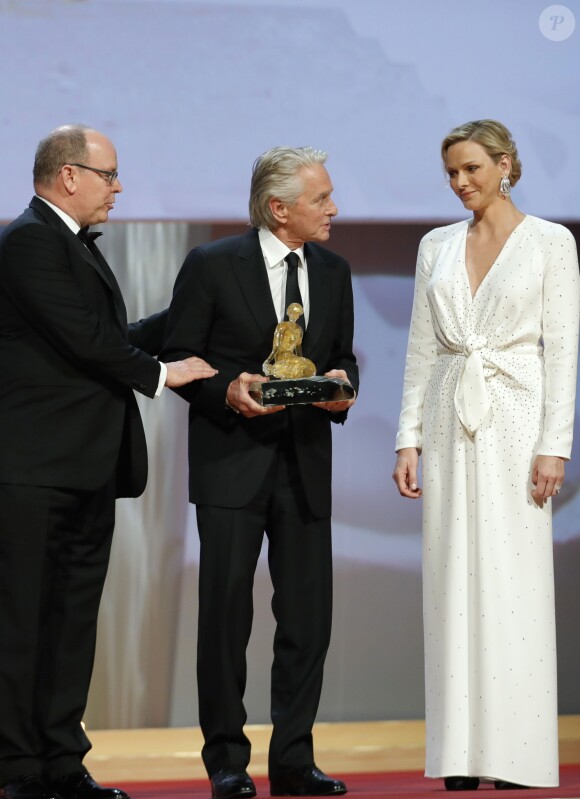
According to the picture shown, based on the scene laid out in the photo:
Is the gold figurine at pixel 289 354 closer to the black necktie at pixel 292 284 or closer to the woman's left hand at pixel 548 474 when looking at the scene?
the black necktie at pixel 292 284

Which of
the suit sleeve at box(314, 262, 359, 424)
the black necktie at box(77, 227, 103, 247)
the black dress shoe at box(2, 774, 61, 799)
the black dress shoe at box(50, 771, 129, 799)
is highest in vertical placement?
the black necktie at box(77, 227, 103, 247)

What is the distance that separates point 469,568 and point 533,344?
0.56 metres

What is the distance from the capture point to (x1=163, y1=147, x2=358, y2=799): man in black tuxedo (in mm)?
3094

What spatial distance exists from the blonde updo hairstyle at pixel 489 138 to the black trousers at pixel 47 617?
1195 mm

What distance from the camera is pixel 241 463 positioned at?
312 cm

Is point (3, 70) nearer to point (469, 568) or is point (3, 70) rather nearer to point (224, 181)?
point (224, 181)

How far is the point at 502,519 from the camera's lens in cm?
304

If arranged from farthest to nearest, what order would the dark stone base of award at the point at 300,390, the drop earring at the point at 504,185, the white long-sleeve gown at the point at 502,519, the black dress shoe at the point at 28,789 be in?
the drop earring at the point at 504,185
the white long-sleeve gown at the point at 502,519
the dark stone base of award at the point at 300,390
the black dress shoe at the point at 28,789

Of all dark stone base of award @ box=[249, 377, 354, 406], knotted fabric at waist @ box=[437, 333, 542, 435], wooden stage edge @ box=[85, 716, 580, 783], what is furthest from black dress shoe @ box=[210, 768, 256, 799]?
wooden stage edge @ box=[85, 716, 580, 783]

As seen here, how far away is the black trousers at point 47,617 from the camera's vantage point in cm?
286

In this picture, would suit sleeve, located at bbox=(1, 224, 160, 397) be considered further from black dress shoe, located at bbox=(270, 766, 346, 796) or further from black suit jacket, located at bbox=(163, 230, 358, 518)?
black dress shoe, located at bbox=(270, 766, 346, 796)

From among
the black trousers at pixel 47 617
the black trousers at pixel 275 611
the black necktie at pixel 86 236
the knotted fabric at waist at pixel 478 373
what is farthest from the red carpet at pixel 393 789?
the black necktie at pixel 86 236

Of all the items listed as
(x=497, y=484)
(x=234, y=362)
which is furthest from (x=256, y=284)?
(x=497, y=484)

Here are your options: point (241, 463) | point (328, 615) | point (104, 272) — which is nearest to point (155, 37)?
A: point (104, 272)
